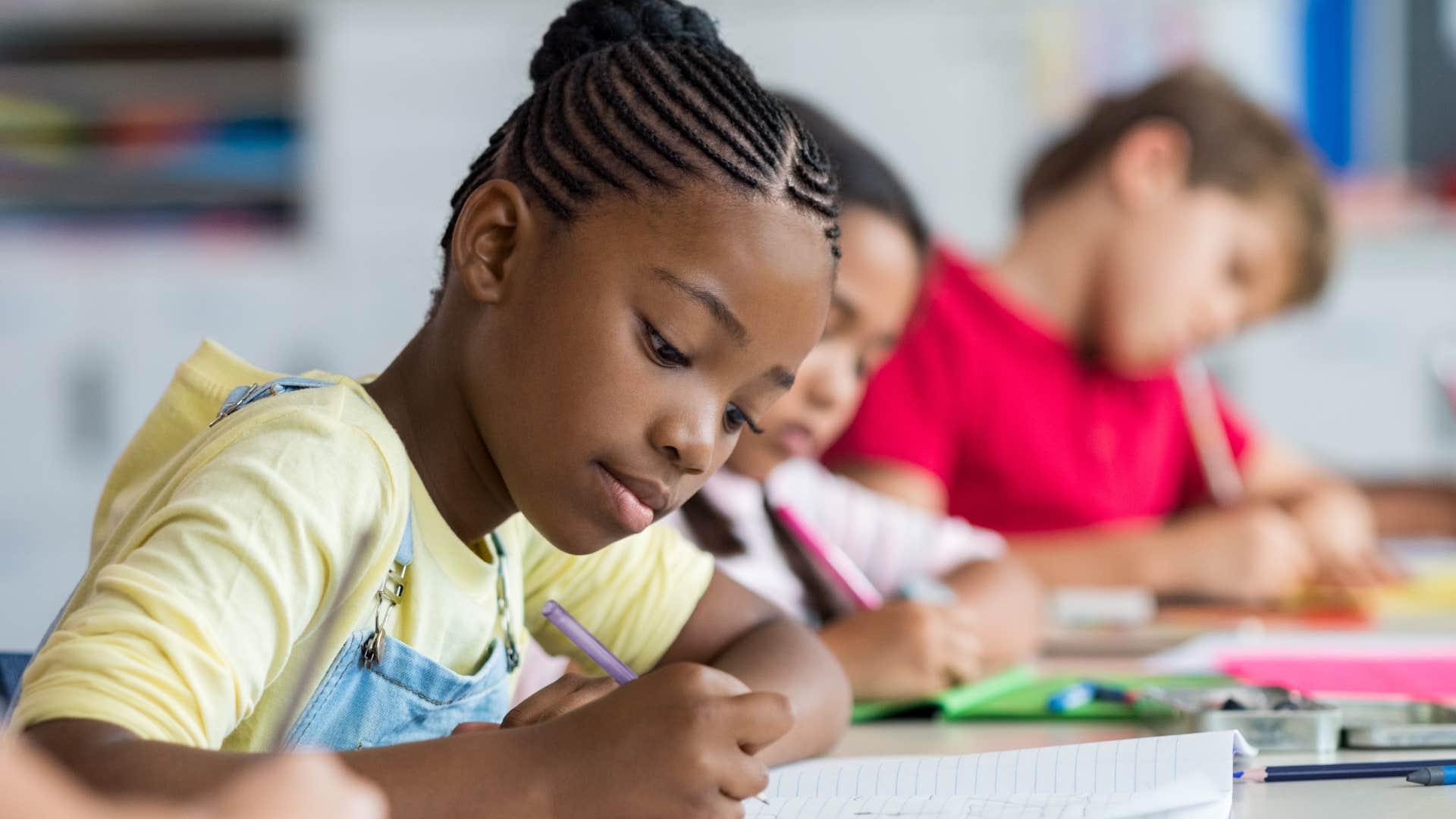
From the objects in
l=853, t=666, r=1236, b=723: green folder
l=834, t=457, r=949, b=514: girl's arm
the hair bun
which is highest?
the hair bun

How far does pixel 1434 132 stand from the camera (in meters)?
3.16

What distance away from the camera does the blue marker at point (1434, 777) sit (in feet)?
1.99

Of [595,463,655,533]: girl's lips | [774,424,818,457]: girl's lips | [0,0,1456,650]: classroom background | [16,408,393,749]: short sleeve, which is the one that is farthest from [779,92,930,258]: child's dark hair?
[0,0,1456,650]: classroom background

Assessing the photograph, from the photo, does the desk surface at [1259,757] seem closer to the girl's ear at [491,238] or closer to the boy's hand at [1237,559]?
the girl's ear at [491,238]

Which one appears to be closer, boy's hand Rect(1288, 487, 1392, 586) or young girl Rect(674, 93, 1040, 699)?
young girl Rect(674, 93, 1040, 699)

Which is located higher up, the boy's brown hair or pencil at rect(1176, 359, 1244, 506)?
the boy's brown hair

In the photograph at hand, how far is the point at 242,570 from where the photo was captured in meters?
0.47

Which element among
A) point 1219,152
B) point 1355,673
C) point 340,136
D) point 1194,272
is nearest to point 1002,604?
point 1355,673

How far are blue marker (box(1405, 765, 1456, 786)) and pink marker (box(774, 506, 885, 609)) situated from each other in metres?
0.49

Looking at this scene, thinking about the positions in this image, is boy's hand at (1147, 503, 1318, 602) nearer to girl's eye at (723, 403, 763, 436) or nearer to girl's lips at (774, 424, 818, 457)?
girl's lips at (774, 424, 818, 457)

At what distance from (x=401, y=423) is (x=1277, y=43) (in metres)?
2.91

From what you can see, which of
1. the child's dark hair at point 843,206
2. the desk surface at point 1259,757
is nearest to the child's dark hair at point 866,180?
the child's dark hair at point 843,206

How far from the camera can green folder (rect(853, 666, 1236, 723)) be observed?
82cm

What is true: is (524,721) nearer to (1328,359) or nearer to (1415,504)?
(1415,504)
